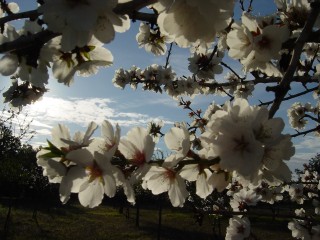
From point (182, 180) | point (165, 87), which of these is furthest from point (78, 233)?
point (182, 180)

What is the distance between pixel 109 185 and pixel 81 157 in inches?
5.8

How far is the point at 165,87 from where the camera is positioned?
6289 mm

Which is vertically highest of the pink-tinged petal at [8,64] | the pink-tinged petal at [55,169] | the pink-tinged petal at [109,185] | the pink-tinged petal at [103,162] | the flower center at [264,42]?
the flower center at [264,42]

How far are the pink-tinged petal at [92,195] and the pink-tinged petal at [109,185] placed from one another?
0.05 m

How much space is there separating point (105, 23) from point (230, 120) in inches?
20.3

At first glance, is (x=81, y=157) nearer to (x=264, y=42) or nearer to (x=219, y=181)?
(x=219, y=181)

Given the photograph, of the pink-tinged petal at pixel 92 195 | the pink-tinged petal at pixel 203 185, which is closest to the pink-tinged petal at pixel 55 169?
the pink-tinged petal at pixel 92 195

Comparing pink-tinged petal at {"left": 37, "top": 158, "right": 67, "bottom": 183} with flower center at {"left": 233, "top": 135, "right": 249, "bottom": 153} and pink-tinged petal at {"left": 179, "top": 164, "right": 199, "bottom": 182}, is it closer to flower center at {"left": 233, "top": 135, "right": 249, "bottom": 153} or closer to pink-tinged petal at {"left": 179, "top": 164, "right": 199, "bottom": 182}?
pink-tinged petal at {"left": 179, "top": 164, "right": 199, "bottom": 182}

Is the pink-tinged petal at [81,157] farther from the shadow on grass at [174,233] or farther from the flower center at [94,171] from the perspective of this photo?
the shadow on grass at [174,233]

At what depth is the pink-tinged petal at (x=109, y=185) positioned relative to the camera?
3.77 feet

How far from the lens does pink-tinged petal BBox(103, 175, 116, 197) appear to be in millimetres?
1150

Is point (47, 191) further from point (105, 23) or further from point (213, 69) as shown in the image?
point (105, 23)

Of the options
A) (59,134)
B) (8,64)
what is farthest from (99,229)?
(8,64)

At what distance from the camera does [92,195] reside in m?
1.24
